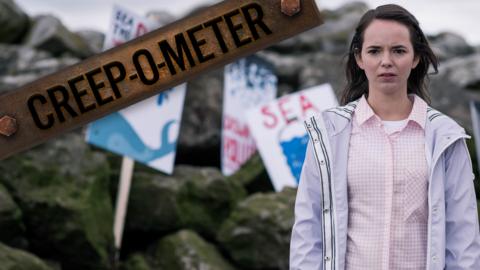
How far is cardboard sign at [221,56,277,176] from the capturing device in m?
9.28

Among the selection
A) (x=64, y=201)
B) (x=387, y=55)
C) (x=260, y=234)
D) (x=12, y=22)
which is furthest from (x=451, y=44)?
(x=387, y=55)

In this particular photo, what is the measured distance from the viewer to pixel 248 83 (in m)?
10.1

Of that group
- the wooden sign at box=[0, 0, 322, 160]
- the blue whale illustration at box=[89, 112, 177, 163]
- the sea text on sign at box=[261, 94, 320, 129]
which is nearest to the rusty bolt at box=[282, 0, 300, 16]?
the wooden sign at box=[0, 0, 322, 160]

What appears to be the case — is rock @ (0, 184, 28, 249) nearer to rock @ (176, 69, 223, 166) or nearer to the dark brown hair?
rock @ (176, 69, 223, 166)

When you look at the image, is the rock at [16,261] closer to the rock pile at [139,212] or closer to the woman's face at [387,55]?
the rock pile at [139,212]

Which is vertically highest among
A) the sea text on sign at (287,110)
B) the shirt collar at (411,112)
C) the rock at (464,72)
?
the shirt collar at (411,112)

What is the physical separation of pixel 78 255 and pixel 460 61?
8.62 metres

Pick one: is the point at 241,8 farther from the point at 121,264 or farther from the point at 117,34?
the point at 117,34

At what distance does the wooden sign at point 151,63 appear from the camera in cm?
234

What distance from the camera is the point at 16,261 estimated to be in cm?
497

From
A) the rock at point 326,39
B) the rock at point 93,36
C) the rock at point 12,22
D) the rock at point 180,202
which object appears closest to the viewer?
the rock at point 180,202

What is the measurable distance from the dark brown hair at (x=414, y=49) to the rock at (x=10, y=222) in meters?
3.74

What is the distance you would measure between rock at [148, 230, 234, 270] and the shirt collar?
411 cm

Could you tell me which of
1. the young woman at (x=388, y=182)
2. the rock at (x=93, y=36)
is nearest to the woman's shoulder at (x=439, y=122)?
the young woman at (x=388, y=182)
